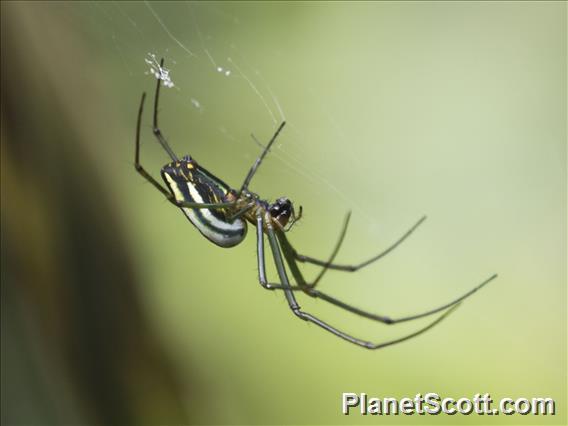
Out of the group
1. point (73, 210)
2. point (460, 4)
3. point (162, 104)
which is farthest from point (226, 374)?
point (460, 4)

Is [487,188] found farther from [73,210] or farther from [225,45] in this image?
[73,210]

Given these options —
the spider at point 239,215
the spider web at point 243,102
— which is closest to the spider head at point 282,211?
the spider at point 239,215

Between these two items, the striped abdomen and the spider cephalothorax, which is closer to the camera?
the striped abdomen

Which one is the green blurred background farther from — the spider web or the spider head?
the spider head

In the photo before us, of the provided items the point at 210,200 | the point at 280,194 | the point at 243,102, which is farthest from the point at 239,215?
the point at 243,102

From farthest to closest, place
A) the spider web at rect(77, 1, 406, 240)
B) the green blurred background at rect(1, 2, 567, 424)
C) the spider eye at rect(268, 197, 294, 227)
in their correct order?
the spider web at rect(77, 1, 406, 240) → the green blurred background at rect(1, 2, 567, 424) → the spider eye at rect(268, 197, 294, 227)

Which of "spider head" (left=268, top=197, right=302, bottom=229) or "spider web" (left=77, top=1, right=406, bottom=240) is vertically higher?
"spider web" (left=77, top=1, right=406, bottom=240)

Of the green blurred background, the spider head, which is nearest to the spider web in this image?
the green blurred background
